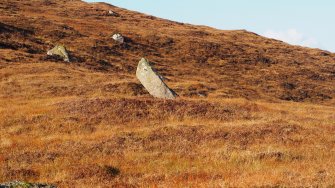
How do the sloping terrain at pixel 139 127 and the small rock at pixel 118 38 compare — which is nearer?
the sloping terrain at pixel 139 127

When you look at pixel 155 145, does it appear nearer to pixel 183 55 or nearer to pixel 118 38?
pixel 118 38

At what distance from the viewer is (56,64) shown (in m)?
58.6

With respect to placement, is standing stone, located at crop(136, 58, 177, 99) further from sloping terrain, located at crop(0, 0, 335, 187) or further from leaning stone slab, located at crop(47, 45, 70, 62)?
leaning stone slab, located at crop(47, 45, 70, 62)

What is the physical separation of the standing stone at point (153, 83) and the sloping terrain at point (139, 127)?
2.10 metres

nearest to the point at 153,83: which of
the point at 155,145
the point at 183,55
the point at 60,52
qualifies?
the point at 155,145

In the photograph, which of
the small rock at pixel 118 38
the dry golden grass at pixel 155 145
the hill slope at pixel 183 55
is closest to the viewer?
the dry golden grass at pixel 155 145

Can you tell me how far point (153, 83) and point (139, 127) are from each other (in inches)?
675

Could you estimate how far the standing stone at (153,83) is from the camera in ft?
143

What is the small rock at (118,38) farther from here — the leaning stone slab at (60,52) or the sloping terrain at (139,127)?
the leaning stone slab at (60,52)

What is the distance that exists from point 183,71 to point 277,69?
24.0m

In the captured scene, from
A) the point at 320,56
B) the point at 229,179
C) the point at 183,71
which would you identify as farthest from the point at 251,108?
the point at 320,56

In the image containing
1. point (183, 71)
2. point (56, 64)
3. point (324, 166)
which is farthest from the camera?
point (183, 71)

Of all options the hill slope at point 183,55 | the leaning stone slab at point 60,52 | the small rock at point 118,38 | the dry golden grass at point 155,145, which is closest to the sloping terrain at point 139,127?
the dry golden grass at point 155,145

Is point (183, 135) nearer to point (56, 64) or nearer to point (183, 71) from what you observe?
point (56, 64)
